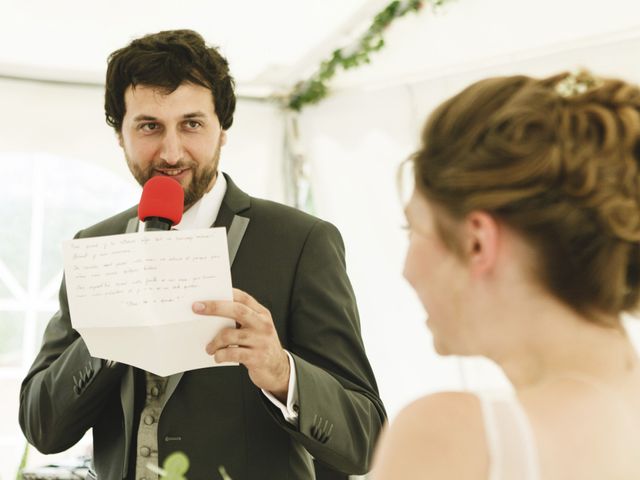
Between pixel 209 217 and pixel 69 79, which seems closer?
pixel 209 217

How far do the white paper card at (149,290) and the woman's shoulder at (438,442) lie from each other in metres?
0.62

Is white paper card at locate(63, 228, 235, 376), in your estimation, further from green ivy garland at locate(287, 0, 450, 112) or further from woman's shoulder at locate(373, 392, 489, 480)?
green ivy garland at locate(287, 0, 450, 112)

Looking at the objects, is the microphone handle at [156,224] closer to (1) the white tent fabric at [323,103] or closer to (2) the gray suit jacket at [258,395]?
(2) the gray suit jacket at [258,395]

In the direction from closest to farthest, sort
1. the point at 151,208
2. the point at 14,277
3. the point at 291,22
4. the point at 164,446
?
the point at 151,208 → the point at 164,446 → the point at 291,22 → the point at 14,277

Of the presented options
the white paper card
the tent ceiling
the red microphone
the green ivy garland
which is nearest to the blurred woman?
the white paper card

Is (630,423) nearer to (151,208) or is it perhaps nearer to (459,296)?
(459,296)

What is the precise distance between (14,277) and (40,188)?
2.07ft

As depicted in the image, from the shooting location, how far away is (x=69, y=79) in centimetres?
477

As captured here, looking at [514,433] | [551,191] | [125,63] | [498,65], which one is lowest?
[514,433]

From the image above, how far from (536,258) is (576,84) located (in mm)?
273

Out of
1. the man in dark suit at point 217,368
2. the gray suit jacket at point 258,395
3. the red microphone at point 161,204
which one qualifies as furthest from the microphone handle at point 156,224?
the gray suit jacket at point 258,395

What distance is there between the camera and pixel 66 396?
2045 mm

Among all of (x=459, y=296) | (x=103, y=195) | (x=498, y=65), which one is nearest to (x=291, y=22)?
(x=498, y=65)

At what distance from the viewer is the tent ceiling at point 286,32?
3863 mm
